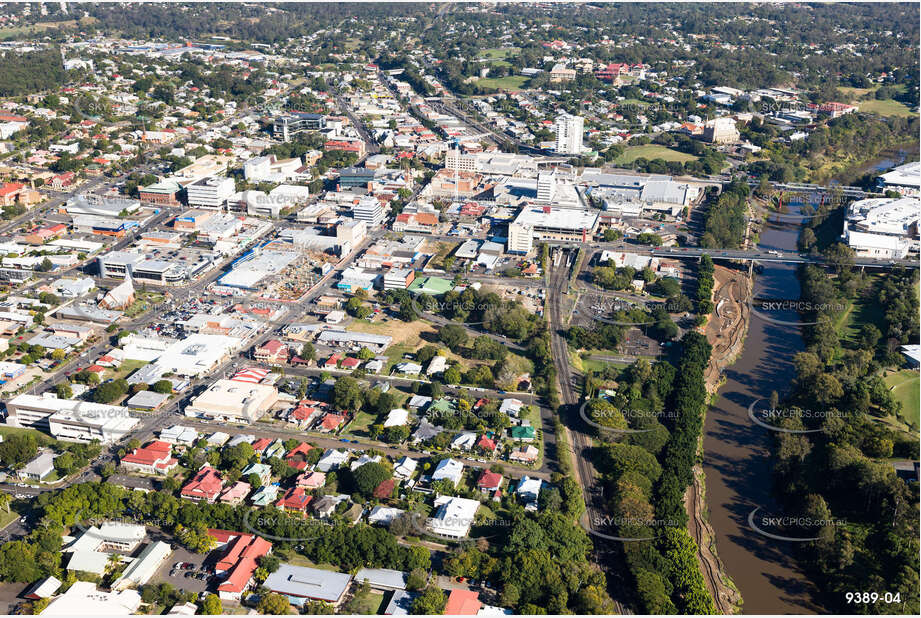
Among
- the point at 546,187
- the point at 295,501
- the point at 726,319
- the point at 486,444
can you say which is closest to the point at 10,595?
the point at 295,501

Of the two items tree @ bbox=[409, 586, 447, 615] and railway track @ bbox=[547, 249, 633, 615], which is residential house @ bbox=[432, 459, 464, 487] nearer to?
railway track @ bbox=[547, 249, 633, 615]

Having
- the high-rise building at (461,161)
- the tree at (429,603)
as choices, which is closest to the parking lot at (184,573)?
the tree at (429,603)

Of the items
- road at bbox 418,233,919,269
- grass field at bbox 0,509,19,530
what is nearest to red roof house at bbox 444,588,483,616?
grass field at bbox 0,509,19,530

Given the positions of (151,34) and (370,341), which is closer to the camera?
(370,341)

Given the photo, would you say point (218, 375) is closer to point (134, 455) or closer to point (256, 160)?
point (134, 455)

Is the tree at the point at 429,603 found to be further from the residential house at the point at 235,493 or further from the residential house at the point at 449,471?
the residential house at the point at 235,493

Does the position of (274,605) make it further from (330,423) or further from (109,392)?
(109,392)

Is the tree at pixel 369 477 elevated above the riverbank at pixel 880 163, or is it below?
below

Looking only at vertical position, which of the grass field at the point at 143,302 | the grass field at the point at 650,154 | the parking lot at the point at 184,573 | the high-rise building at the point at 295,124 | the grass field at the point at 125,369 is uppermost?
the high-rise building at the point at 295,124

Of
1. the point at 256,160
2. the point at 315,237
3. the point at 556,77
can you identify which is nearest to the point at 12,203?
the point at 256,160
